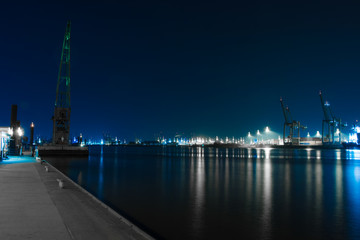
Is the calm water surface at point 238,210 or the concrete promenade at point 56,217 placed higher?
the concrete promenade at point 56,217

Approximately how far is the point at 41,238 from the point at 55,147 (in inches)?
2445

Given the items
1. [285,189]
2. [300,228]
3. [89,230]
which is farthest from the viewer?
[285,189]

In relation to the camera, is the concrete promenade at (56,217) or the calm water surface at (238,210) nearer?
the concrete promenade at (56,217)

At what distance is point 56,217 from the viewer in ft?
29.1

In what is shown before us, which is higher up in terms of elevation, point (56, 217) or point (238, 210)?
point (56, 217)

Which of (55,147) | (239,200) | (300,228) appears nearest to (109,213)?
(300,228)

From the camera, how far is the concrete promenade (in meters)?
7.35

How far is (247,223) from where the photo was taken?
1230 centimetres

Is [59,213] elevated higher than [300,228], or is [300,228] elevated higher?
[59,213]

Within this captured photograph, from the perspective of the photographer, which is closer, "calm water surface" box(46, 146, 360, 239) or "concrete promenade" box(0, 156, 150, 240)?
"concrete promenade" box(0, 156, 150, 240)

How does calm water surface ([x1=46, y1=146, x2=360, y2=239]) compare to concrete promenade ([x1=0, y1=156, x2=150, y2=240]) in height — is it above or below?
below

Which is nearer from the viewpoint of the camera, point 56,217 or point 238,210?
point 56,217

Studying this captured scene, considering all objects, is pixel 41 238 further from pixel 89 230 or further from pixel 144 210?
pixel 144 210

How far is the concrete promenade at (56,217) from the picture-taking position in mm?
7352
